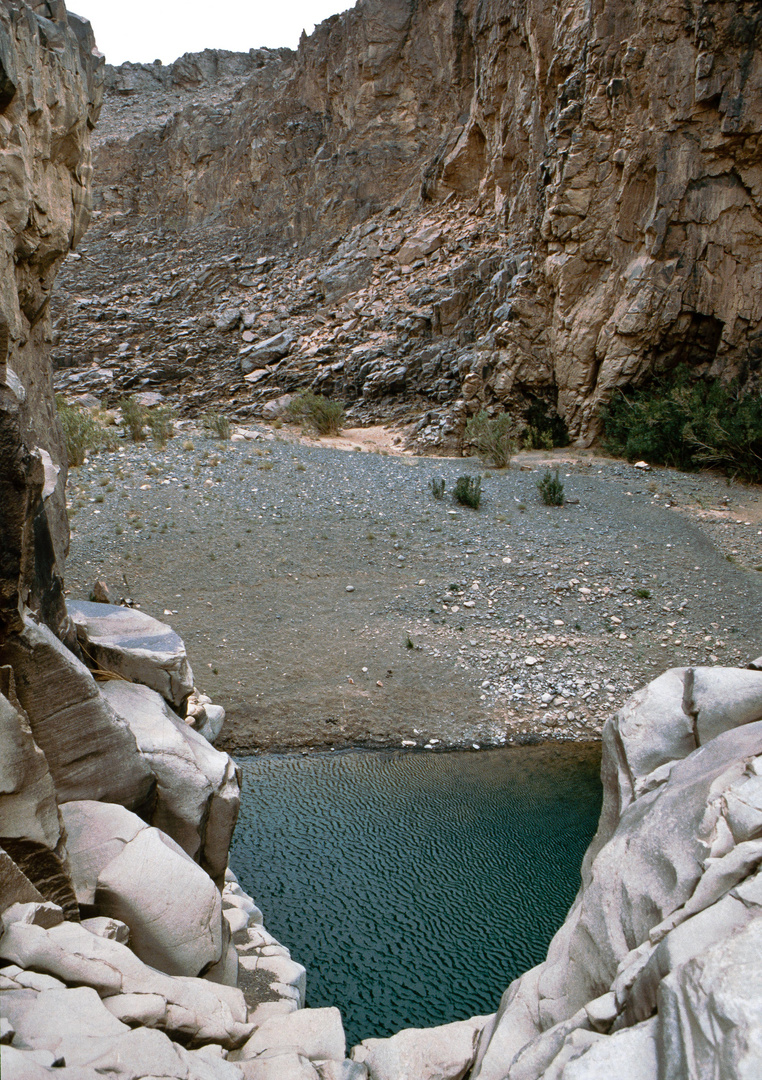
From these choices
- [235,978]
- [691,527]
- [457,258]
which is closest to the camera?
[235,978]

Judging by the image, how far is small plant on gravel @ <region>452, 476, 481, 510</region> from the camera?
1413 cm

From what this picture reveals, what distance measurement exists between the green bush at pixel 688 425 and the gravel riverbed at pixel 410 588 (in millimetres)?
1315

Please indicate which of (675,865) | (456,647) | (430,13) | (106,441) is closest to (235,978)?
(675,865)

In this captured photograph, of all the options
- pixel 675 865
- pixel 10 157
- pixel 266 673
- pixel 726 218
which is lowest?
pixel 266 673

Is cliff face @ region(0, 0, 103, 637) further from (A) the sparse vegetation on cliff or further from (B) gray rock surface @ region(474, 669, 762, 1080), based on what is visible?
(A) the sparse vegetation on cliff

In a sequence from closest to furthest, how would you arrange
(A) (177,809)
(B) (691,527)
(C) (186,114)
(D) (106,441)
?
(A) (177,809) < (B) (691,527) < (D) (106,441) < (C) (186,114)

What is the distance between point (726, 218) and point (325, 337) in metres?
14.7

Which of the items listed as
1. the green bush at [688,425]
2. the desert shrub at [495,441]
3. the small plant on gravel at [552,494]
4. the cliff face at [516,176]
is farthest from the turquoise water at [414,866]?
the cliff face at [516,176]

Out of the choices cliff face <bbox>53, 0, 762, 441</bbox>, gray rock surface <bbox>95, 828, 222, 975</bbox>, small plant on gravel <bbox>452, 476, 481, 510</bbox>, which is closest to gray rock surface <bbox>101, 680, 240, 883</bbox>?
gray rock surface <bbox>95, 828, 222, 975</bbox>

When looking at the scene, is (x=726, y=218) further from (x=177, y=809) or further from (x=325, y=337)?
(x=177, y=809)

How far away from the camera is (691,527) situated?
13219 millimetres

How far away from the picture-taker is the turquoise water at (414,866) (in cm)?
492

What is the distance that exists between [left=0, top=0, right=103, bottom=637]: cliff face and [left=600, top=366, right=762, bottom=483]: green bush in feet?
45.5

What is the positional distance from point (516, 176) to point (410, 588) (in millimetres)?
19931
